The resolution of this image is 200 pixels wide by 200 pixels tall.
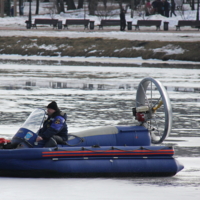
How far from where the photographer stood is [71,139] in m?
8.34

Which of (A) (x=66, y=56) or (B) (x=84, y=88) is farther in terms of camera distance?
(A) (x=66, y=56)

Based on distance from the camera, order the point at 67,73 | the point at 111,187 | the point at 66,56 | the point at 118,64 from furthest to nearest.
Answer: the point at 66,56 < the point at 118,64 < the point at 67,73 < the point at 111,187

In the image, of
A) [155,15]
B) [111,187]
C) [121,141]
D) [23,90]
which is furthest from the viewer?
[155,15]

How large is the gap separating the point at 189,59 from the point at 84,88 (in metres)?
13.2

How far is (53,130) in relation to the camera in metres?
8.02

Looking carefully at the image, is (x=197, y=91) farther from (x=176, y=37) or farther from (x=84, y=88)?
(x=176, y=37)

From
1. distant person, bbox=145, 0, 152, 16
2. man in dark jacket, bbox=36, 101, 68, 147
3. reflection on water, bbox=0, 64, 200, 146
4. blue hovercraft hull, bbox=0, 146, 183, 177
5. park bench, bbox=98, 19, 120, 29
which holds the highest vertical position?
distant person, bbox=145, 0, 152, 16

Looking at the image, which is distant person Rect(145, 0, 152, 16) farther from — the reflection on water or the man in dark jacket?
A: the man in dark jacket

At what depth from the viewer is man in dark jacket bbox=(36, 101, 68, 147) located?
7996 mm

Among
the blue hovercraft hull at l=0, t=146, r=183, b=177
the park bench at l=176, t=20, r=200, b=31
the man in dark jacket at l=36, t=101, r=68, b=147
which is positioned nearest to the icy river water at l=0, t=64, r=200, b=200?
the blue hovercraft hull at l=0, t=146, r=183, b=177

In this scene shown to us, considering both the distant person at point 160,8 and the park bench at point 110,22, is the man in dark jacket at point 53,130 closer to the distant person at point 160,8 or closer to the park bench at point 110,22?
the park bench at point 110,22

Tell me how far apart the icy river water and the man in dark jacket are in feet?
1.92

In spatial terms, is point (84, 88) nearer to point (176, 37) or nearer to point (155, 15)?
point (176, 37)

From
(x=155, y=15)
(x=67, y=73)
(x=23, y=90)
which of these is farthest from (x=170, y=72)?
Result: (x=155, y=15)
